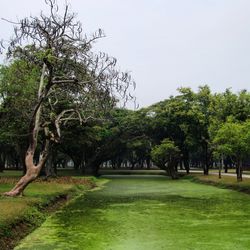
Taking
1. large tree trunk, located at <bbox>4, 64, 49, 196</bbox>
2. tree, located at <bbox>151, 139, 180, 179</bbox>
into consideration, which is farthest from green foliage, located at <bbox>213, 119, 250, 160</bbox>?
tree, located at <bbox>151, 139, 180, 179</bbox>

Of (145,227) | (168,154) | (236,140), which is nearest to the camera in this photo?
Result: (145,227)

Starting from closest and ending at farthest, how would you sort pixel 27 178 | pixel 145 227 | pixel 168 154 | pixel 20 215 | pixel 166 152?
pixel 20 215 < pixel 145 227 < pixel 27 178 < pixel 166 152 < pixel 168 154

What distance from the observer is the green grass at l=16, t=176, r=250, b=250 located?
43.6 feet

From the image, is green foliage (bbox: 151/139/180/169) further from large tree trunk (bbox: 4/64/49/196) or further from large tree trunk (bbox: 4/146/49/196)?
large tree trunk (bbox: 4/146/49/196)

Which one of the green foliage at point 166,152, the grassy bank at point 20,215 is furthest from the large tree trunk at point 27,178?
the green foliage at point 166,152

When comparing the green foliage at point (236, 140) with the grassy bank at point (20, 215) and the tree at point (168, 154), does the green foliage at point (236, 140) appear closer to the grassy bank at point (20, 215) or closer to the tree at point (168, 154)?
the grassy bank at point (20, 215)

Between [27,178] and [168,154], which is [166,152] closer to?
[168,154]

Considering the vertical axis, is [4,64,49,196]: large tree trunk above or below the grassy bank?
above

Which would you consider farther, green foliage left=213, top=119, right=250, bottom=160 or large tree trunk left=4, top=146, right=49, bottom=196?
green foliage left=213, top=119, right=250, bottom=160

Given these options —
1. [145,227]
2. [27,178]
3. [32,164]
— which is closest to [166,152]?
[32,164]

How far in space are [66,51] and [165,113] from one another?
39.6 m

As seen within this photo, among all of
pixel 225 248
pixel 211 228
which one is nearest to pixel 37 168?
pixel 211 228

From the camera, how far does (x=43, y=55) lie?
68.3ft

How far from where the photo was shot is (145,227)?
16.4 meters
